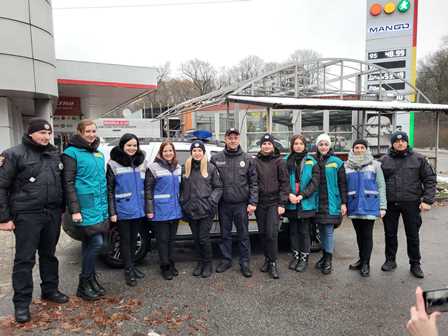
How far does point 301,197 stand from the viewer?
4516mm

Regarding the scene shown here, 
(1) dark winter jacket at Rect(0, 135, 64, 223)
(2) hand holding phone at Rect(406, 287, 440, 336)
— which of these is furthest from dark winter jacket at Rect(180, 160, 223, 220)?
(2) hand holding phone at Rect(406, 287, 440, 336)

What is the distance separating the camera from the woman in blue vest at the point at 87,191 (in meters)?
3.58

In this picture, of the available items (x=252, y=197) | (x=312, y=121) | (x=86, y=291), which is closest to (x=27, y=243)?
(x=86, y=291)

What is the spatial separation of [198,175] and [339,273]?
2.18m

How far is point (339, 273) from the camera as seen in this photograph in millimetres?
4598

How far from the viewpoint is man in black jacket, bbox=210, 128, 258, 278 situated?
4.45 metres

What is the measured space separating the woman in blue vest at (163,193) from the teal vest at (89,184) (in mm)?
619

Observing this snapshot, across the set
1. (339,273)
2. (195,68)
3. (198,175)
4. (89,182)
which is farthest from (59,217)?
(195,68)

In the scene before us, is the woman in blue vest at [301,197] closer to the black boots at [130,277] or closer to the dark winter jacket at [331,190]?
the dark winter jacket at [331,190]

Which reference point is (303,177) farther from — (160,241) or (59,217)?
(59,217)

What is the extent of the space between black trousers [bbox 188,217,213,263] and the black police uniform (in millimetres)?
1594

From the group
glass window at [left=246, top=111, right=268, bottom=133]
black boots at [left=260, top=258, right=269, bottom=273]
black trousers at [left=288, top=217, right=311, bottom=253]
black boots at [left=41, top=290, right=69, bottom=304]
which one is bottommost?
black boots at [left=260, top=258, right=269, bottom=273]

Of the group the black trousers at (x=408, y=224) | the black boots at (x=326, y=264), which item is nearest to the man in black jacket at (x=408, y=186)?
the black trousers at (x=408, y=224)

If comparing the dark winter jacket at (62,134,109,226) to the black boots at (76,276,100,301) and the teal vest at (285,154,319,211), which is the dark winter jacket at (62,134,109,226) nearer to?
the black boots at (76,276,100,301)
